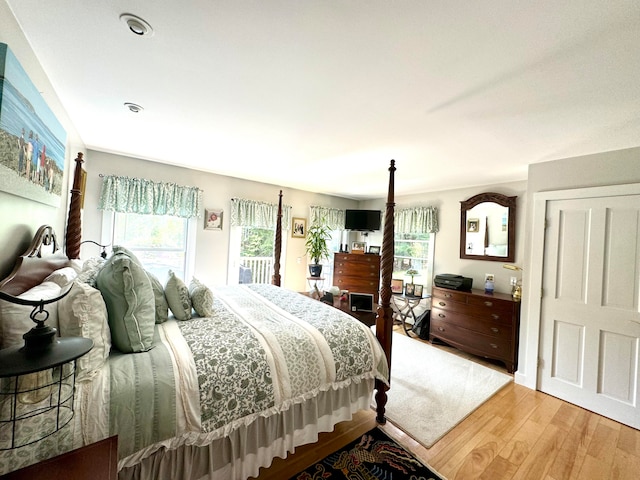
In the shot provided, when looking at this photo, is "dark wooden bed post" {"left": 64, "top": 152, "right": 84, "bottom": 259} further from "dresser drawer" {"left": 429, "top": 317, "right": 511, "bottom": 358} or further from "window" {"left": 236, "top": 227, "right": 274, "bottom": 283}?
"dresser drawer" {"left": 429, "top": 317, "right": 511, "bottom": 358}

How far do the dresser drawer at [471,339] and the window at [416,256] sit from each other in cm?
86

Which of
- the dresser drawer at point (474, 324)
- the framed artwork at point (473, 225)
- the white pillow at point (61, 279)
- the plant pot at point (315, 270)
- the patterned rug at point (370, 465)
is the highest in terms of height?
the framed artwork at point (473, 225)

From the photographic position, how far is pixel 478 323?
11.1 feet

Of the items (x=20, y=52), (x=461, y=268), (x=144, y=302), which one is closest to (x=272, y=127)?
(x=20, y=52)

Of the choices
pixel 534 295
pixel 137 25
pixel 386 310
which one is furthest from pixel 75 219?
pixel 534 295

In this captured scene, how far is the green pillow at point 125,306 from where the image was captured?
1.31 meters

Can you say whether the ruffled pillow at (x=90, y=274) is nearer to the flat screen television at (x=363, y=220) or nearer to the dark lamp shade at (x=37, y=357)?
the dark lamp shade at (x=37, y=357)

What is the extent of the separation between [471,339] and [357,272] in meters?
2.18

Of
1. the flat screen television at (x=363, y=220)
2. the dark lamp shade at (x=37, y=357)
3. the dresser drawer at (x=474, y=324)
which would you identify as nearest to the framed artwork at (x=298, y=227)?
the flat screen television at (x=363, y=220)

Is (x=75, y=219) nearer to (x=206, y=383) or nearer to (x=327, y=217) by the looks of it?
(x=206, y=383)

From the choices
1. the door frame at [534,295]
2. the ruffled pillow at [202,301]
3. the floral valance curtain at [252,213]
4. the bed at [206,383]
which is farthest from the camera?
the floral valance curtain at [252,213]

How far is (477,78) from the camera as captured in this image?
1456 mm

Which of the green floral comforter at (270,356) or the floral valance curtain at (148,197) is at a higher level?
the floral valance curtain at (148,197)

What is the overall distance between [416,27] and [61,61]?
200 centimetres
